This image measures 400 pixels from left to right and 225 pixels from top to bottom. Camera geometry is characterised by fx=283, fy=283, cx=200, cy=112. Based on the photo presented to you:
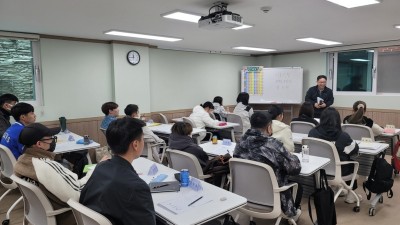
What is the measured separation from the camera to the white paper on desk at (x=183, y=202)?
175 centimetres

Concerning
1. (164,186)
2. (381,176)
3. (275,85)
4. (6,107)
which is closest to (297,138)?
(381,176)

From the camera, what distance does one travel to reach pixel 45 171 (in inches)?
71.1

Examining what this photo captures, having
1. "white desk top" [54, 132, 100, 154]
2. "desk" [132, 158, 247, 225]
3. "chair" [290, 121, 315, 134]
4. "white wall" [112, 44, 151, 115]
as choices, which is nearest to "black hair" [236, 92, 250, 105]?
"chair" [290, 121, 315, 134]

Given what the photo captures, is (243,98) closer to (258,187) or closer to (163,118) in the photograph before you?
(163,118)

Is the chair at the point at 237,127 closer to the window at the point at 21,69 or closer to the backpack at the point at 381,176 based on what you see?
the backpack at the point at 381,176

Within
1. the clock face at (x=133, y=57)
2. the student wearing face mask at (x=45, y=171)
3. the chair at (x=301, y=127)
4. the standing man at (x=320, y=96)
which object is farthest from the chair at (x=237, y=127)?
the student wearing face mask at (x=45, y=171)

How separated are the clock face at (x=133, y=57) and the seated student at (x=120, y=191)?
4.97 metres

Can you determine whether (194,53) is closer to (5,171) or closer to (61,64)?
(61,64)

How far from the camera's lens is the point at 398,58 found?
6.74 metres

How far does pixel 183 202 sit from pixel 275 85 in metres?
6.91

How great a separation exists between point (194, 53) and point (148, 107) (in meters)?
2.12

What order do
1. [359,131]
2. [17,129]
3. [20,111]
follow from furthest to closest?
→ [359,131] → [20,111] → [17,129]

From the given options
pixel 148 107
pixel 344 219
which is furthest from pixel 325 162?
pixel 148 107

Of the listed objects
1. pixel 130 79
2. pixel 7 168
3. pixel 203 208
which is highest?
pixel 130 79
